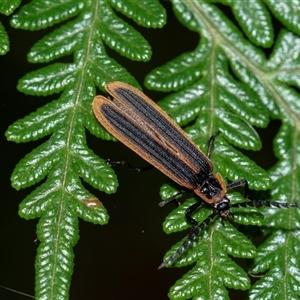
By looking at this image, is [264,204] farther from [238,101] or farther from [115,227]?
[115,227]

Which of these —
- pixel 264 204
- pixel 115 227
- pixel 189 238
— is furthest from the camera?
pixel 115 227

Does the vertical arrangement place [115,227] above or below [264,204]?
below

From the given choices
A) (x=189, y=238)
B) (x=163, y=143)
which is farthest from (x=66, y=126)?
(x=189, y=238)

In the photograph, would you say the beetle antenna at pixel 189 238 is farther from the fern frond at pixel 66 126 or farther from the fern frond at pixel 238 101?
the fern frond at pixel 66 126

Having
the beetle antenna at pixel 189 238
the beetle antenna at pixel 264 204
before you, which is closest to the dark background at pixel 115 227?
the beetle antenna at pixel 264 204

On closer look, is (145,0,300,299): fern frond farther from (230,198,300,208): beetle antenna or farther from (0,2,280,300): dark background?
(0,2,280,300): dark background

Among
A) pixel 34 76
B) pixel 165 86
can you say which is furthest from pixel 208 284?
pixel 34 76
